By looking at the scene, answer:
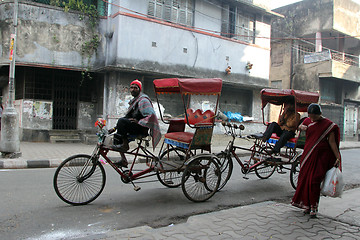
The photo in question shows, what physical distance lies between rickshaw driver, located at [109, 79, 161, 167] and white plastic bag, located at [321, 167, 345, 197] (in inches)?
104

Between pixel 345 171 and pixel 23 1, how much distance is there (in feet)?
45.3

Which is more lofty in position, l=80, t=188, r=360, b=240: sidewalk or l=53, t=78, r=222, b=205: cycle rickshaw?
l=53, t=78, r=222, b=205: cycle rickshaw

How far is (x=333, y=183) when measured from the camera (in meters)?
4.00

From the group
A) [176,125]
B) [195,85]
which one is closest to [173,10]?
[176,125]

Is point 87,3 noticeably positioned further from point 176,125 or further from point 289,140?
point 289,140

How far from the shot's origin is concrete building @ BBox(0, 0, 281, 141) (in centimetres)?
1229

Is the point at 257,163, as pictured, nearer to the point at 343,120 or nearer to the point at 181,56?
the point at 181,56

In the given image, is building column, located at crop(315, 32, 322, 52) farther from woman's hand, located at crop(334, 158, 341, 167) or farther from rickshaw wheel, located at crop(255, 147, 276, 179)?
woman's hand, located at crop(334, 158, 341, 167)

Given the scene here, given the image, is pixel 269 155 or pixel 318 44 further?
pixel 318 44

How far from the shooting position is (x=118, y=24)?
12.5 meters

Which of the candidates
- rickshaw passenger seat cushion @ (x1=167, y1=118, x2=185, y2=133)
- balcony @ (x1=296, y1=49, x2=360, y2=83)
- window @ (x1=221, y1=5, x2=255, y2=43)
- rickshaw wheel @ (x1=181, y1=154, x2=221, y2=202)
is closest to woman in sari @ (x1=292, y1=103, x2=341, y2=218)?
rickshaw wheel @ (x1=181, y1=154, x2=221, y2=202)

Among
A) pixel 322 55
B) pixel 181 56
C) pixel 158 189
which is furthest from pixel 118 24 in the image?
pixel 322 55

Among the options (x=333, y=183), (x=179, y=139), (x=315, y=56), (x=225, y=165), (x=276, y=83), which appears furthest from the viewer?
(x=276, y=83)

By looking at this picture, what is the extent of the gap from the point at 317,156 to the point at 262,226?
141 centimetres
